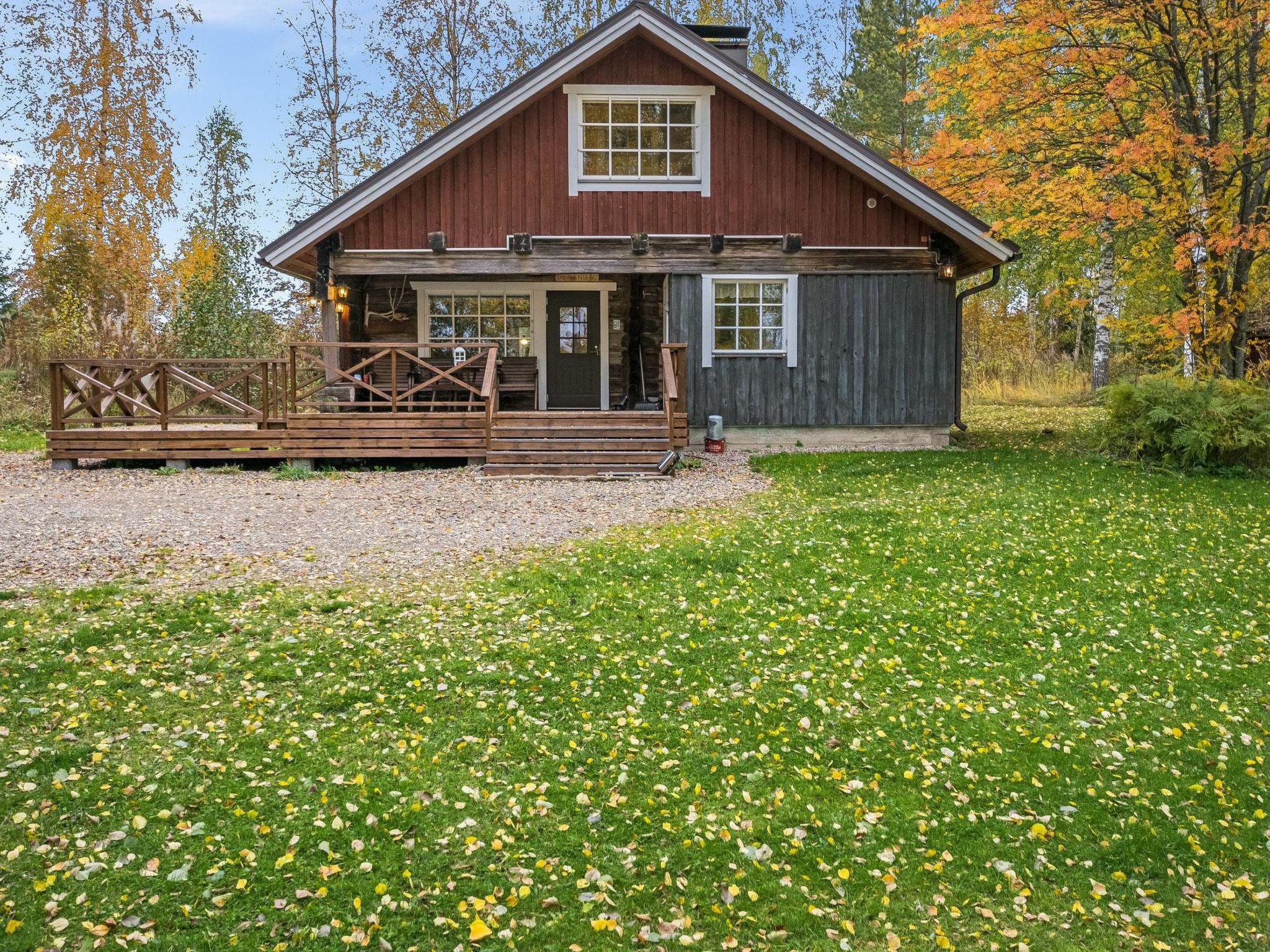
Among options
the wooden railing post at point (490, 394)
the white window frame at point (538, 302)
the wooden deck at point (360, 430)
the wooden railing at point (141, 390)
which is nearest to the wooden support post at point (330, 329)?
the wooden deck at point (360, 430)

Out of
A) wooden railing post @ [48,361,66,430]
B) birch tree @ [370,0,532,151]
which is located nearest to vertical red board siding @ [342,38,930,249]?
wooden railing post @ [48,361,66,430]

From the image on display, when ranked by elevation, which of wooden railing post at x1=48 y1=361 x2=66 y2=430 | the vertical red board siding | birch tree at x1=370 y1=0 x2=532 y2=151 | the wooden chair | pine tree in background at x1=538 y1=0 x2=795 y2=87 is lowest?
wooden railing post at x1=48 y1=361 x2=66 y2=430

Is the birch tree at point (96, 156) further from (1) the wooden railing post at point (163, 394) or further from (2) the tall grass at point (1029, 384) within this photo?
(2) the tall grass at point (1029, 384)

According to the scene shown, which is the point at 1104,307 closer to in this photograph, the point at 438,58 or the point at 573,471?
the point at 573,471

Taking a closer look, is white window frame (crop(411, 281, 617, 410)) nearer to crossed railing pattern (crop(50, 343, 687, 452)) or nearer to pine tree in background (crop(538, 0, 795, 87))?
crossed railing pattern (crop(50, 343, 687, 452))

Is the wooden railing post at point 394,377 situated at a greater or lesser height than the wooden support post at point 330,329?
lesser

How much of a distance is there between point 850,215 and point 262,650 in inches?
467

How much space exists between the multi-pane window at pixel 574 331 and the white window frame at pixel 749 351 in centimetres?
273

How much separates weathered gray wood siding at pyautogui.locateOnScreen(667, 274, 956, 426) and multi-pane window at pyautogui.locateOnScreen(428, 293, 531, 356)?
3.10 meters

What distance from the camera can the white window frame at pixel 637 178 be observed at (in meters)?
14.7

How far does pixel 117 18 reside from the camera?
23.8m

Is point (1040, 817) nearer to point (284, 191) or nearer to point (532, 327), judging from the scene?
point (532, 327)

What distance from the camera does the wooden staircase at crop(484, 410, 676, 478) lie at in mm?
12281

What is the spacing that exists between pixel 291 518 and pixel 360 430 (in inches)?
161
